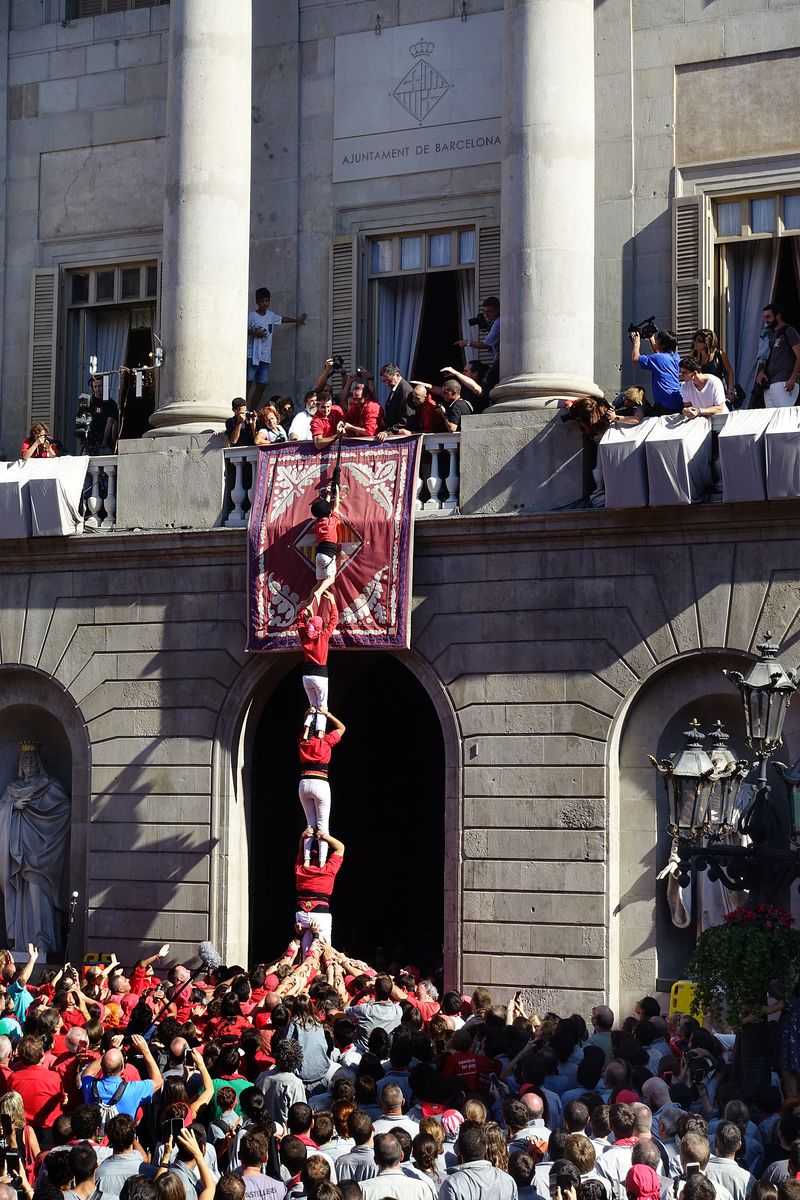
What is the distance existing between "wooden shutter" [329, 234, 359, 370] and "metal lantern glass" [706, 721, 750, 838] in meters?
13.4

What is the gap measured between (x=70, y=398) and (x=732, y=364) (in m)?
10.6

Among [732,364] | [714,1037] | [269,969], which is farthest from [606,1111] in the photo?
[732,364]

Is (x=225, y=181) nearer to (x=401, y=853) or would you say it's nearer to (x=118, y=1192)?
(x=401, y=853)

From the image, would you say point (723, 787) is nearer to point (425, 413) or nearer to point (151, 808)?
point (425, 413)

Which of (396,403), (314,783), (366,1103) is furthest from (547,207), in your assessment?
(366,1103)

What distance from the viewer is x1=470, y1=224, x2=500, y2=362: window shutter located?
28.1 metres

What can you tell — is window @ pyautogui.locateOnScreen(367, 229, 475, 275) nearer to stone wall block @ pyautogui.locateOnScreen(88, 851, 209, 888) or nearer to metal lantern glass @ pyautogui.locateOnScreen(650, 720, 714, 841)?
stone wall block @ pyautogui.locateOnScreen(88, 851, 209, 888)

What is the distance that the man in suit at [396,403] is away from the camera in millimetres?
25797

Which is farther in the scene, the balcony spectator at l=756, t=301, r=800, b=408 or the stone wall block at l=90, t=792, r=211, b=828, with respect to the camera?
the stone wall block at l=90, t=792, r=211, b=828

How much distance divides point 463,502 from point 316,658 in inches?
112

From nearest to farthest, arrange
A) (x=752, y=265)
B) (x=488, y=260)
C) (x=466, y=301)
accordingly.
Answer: (x=752, y=265) < (x=488, y=260) < (x=466, y=301)

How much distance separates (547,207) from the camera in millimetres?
25203

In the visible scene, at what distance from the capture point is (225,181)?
88.4 feet

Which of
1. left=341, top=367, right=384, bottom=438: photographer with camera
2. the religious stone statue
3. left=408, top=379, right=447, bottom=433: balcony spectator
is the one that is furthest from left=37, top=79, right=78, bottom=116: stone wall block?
the religious stone statue
